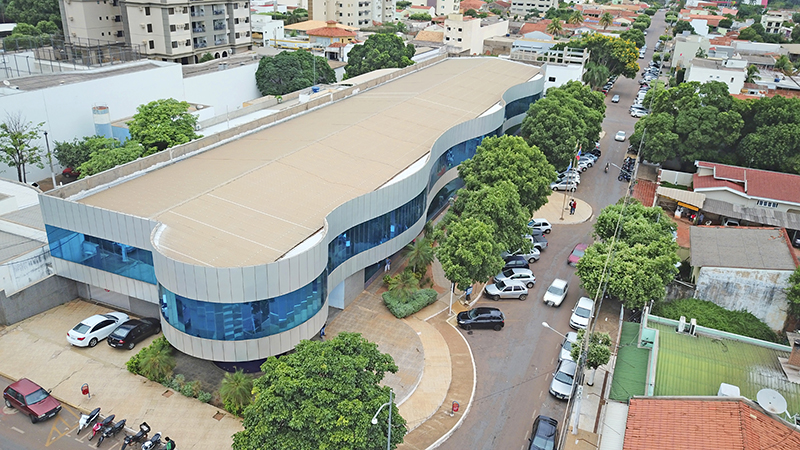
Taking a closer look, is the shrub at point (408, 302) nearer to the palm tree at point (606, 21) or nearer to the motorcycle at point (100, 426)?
the motorcycle at point (100, 426)

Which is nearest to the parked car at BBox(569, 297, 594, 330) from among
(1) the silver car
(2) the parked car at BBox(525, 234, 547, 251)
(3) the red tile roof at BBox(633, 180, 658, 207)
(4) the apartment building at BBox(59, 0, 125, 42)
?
(1) the silver car

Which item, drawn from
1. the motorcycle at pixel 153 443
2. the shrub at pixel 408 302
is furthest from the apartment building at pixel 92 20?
the motorcycle at pixel 153 443

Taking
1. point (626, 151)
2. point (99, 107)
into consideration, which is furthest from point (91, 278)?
point (626, 151)

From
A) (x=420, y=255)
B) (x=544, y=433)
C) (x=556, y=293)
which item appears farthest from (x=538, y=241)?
(x=544, y=433)

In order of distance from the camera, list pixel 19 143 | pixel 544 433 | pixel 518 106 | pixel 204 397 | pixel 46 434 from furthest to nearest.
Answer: pixel 518 106, pixel 19 143, pixel 204 397, pixel 544 433, pixel 46 434

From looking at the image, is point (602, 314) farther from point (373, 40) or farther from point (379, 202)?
point (373, 40)

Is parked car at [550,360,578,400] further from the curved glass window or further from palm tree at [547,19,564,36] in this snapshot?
palm tree at [547,19,564,36]

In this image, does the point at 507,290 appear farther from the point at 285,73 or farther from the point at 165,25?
the point at 165,25
